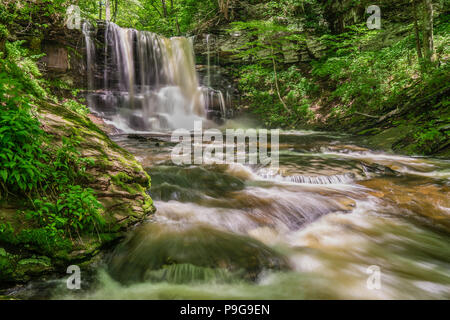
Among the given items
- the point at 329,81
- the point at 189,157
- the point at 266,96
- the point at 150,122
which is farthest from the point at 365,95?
the point at 150,122

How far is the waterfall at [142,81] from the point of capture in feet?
37.1

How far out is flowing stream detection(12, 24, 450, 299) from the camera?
2139mm

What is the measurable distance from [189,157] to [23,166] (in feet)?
13.8

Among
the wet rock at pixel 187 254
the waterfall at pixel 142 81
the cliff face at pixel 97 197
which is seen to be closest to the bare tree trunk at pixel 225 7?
the waterfall at pixel 142 81

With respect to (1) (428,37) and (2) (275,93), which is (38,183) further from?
(2) (275,93)

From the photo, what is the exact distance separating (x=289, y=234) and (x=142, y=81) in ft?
41.2

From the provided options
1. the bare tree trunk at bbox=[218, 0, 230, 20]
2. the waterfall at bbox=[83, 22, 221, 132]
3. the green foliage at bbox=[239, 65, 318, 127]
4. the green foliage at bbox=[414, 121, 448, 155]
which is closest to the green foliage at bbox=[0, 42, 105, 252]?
the green foliage at bbox=[414, 121, 448, 155]

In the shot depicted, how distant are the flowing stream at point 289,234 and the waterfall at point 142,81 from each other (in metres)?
6.53

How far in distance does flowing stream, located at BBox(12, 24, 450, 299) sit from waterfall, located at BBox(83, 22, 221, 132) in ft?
21.4

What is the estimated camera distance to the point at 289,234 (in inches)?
121

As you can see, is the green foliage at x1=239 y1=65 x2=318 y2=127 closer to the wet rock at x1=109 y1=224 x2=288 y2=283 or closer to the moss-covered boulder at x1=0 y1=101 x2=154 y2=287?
the wet rock at x1=109 y1=224 x2=288 y2=283

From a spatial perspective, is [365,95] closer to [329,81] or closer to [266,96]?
[329,81]

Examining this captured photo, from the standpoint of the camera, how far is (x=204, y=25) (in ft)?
54.5
